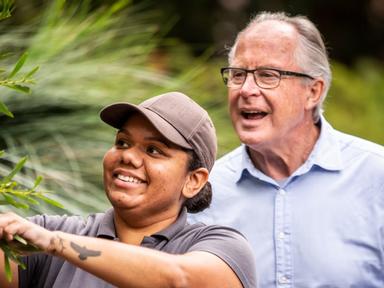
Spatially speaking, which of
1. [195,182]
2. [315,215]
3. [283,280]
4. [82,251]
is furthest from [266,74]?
[82,251]

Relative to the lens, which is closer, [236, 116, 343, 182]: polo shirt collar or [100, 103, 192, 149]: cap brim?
[100, 103, 192, 149]: cap brim

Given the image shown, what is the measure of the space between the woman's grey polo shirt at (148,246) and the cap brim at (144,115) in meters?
0.24

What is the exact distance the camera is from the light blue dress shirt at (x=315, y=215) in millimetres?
4152

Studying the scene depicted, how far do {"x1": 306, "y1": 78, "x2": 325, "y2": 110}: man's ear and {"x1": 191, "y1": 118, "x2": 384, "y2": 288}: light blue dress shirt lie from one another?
0.64 ft

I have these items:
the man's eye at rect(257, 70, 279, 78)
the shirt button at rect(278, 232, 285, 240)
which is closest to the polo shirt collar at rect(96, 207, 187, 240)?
the shirt button at rect(278, 232, 285, 240)

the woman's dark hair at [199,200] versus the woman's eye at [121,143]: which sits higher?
the woman's eye at [121,143]

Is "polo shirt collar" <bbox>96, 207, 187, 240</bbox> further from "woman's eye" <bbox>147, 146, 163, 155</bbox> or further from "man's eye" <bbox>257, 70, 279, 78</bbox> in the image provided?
"man's eye" <bbox>257, 70, 279, 78</bbox>

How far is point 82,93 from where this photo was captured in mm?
5207

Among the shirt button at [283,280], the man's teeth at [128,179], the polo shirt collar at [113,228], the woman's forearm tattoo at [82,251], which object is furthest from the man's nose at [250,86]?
the woman's forearm tattoo at [82,251]

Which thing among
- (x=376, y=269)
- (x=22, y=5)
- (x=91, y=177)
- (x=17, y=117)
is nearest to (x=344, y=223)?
(x=376, y=269)

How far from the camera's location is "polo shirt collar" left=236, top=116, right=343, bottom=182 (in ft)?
14.4

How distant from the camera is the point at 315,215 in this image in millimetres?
4281

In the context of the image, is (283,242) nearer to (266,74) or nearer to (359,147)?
(359,147)

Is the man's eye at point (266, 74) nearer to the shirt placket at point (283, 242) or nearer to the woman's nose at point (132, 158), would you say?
the shirt placket at point (283, 242)
